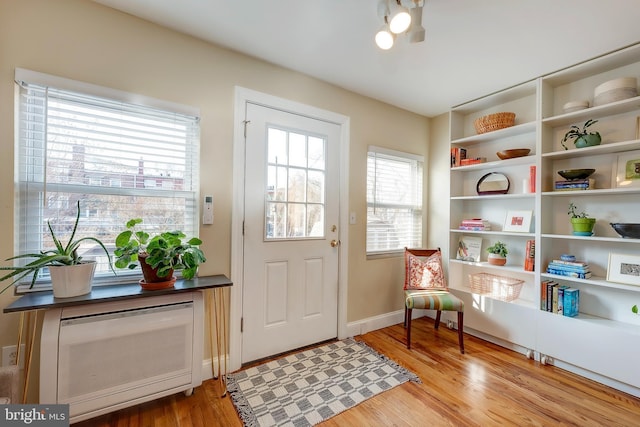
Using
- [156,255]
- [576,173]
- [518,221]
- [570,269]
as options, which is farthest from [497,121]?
[156,255]

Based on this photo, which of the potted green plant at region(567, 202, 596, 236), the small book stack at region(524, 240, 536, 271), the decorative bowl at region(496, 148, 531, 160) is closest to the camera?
the potted green plant at region(567, 202, 596, 236)

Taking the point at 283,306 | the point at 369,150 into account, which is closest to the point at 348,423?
the point at 283,306

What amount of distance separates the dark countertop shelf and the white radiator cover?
6 cm

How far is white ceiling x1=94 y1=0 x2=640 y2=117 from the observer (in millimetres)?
1566

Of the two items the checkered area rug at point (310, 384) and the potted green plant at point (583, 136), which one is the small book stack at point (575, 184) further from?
the checkered area rug at point (310, 384)

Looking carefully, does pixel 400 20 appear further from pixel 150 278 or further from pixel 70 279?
pixel 70 279

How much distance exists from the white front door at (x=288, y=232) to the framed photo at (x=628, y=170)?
85.6 inches

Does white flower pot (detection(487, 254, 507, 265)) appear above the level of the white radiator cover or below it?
above

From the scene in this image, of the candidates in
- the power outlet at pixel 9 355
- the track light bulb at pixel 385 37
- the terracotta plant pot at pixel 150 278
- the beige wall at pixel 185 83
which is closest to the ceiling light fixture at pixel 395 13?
the track light bulb at pixel 385 37

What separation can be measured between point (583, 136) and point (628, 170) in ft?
1.24

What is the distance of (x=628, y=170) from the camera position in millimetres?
1983

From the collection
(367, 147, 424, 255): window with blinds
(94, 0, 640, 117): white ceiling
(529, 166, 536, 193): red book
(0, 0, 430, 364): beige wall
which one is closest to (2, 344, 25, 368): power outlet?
(0, 0, 430, 364): beige wall

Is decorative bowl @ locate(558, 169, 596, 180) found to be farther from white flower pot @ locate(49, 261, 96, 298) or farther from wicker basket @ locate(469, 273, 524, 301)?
white flower pot @ locate(49, 261, 96, 298)

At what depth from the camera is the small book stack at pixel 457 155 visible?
2928mm
